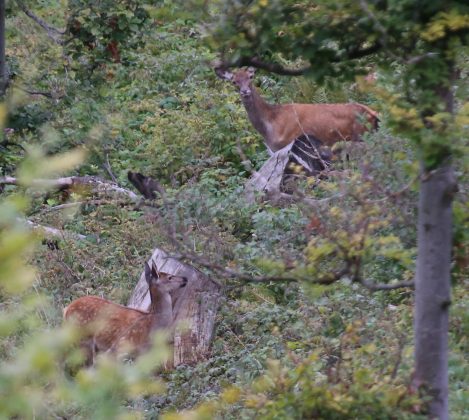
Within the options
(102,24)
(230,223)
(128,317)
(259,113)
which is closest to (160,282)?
(128,317)

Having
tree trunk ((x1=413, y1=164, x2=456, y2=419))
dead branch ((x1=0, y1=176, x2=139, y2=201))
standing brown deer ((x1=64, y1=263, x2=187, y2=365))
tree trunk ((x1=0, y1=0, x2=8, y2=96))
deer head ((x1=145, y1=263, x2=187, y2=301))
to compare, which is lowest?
tree trunk ((x1=413, y1=164, x2=456, y2=419))

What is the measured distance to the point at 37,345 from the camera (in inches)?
97.1

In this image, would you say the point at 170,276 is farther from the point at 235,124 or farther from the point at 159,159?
the point at 235,124

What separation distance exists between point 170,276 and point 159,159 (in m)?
5.25

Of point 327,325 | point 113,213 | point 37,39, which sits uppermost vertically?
point 37,39

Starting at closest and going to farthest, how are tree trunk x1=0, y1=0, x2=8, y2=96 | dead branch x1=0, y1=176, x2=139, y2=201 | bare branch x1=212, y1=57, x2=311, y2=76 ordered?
bare branch x1=212, y1=57, x2=311, y2=76, tree trunk x1=0, y1=0, x2=8, y2=96, dead branch x1=0, y1=176, x2=139, y2=201

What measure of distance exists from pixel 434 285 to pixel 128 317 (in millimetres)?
5412

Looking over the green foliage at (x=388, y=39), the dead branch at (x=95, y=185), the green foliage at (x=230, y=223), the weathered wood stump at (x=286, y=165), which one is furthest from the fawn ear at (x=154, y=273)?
the green foliage at (x=388, y=39)

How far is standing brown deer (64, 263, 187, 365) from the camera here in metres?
9.32

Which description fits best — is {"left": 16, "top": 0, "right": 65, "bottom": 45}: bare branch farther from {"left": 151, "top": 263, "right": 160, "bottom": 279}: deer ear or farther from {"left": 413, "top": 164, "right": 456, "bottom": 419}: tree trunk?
{"left": 413, "top": 164, "right": 456, "bottom": 419}: tree trunk

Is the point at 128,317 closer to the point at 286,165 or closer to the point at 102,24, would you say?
the point at 102,24

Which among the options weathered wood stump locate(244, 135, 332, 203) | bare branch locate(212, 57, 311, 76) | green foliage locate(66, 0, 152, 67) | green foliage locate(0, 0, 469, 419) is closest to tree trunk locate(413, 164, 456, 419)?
green foliage locate(0, 0, 469, 419)

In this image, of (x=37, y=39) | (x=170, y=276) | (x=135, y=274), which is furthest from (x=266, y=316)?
(x=37, y=39)

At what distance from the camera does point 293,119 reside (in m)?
15.0
